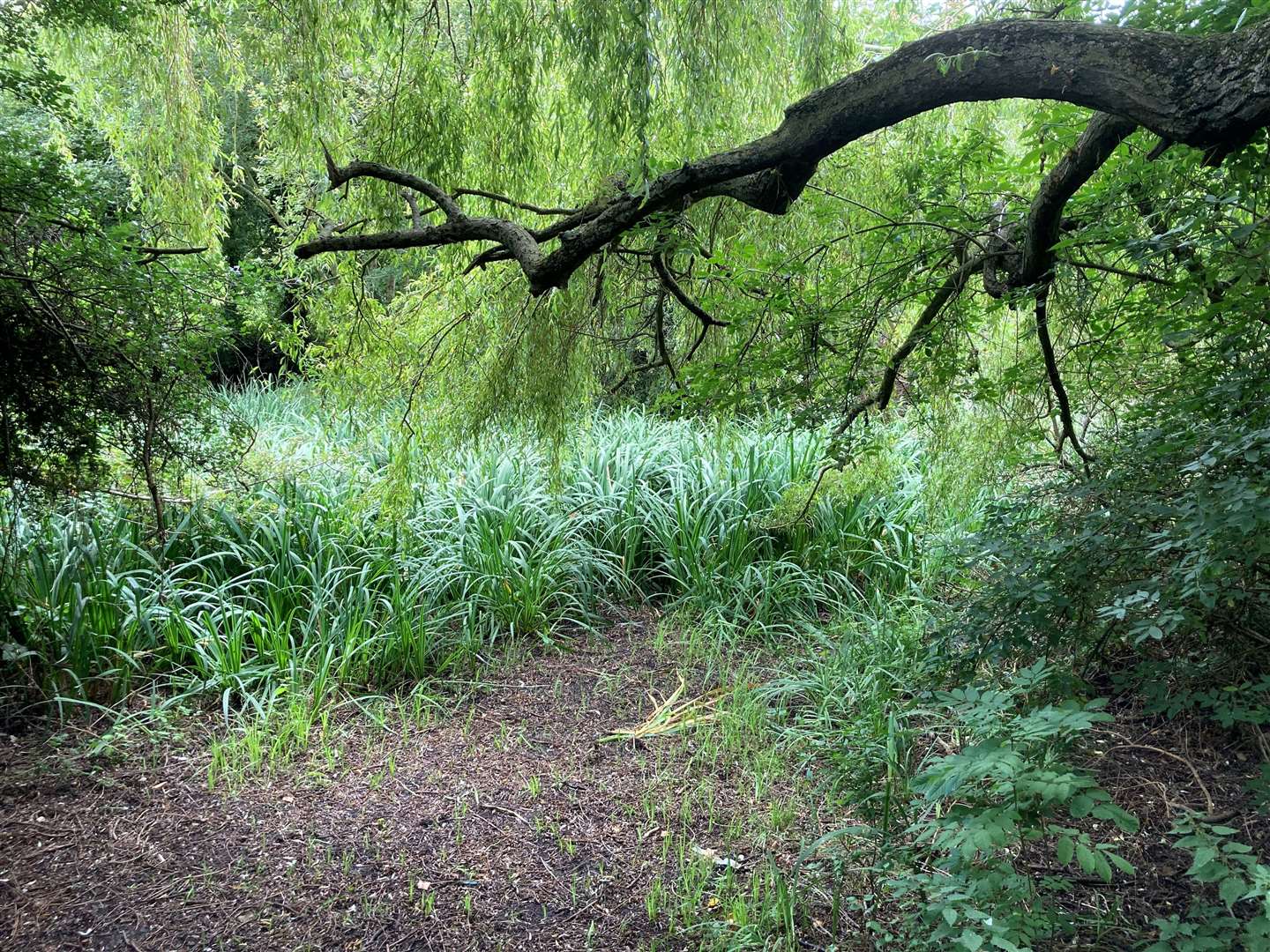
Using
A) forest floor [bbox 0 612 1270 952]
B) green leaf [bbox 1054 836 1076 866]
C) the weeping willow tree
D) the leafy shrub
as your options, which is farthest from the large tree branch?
forest floor [bbox 0 612 1270 952]

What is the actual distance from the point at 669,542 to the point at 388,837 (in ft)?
6.89

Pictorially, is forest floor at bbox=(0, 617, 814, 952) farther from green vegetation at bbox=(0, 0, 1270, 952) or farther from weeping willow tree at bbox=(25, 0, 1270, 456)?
weeping willow tree at bbox=(25, 0, 1270, 456)

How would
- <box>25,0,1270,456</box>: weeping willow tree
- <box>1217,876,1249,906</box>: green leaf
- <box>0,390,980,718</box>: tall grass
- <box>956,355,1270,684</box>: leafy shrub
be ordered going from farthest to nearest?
1. <box>0,390,980,718</box>: tall grass
2. <box>25,0,1270,456</box>: weeping willow tree
3. <box>956,355,1270,684</box>: leafy shrub
4. <box>1217,876,1249,906</box>: green leaf

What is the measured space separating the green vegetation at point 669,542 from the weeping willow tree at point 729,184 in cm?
2

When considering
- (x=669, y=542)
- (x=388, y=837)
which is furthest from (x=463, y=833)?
(x=669, y=542)

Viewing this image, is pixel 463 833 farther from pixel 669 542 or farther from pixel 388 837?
pixel 669 542

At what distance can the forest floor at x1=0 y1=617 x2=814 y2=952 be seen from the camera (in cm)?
224

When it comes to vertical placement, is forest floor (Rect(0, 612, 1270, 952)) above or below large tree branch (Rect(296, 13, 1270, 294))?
below

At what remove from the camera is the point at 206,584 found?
A: 11.9 feet

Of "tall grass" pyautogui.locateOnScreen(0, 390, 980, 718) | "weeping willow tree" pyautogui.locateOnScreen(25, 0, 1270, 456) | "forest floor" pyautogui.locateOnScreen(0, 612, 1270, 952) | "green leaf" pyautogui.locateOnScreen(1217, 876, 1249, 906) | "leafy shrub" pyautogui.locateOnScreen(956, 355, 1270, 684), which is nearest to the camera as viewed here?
"green leaf" pyautogui.locateOnScreen(1217, 876, 1249, 906)

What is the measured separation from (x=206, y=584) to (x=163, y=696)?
552mm

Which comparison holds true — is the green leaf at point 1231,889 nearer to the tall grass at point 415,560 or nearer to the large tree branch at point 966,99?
the large tree branch at point 966,99

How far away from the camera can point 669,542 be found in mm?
4332

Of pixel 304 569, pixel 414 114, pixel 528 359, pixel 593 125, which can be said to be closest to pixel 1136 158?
pixel 593 125
